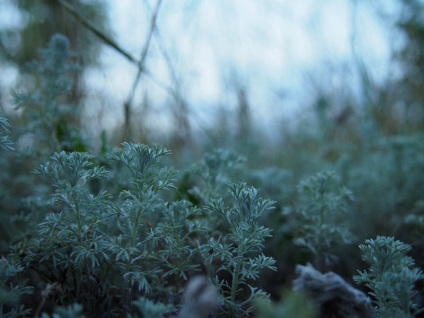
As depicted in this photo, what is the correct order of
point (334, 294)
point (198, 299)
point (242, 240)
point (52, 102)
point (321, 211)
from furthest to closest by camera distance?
point (52, 102) < point (321, 211) < point (334, 294) < point (242, 240) < point (198, 299)

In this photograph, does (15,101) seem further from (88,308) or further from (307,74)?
(307,74)

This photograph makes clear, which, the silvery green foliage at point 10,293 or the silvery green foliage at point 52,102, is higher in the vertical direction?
the silvery green foliage at point 52,102

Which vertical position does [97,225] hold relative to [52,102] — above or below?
below

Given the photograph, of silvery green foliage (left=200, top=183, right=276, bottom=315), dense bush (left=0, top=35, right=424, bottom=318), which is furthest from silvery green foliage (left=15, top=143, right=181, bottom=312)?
silvery green foliage (left=200, top=183, right=276, bottom=315)

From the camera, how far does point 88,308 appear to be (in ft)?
3.17

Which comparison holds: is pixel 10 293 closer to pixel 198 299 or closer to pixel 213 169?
pixel 198 299

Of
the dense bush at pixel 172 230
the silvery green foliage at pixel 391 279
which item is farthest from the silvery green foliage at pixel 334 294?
the silvery green foliage at pixel 391 279

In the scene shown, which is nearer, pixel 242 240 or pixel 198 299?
pixel 198 299

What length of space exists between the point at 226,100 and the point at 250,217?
7.57 ft

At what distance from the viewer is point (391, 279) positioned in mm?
829

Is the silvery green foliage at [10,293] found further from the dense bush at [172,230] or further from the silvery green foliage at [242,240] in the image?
the silvery green foliage at [242,240]

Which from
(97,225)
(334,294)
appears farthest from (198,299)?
(334,294)

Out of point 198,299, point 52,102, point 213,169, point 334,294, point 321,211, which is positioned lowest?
point 198,299

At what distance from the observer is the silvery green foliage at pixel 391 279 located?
0.81 m
